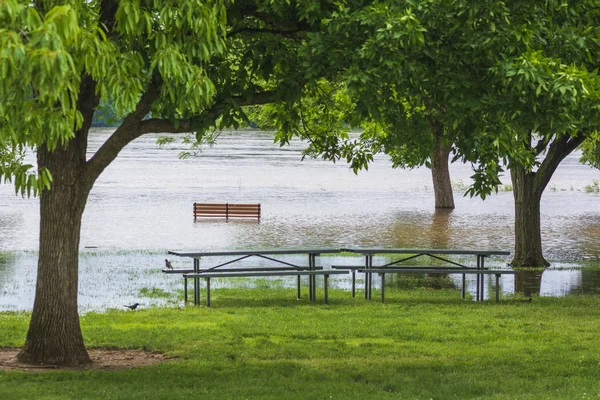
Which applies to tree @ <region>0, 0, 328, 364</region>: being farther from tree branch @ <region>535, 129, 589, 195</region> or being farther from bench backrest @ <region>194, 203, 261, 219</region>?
bench backrest @ <region>194, 203, 261, 219</region>

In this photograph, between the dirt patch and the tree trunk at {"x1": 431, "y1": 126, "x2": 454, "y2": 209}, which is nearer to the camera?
the dirt patch

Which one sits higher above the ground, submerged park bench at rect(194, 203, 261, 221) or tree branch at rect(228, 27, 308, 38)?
tree branch at rect(228, 27, 308, 38)

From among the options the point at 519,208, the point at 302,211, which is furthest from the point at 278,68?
the point at 302,211

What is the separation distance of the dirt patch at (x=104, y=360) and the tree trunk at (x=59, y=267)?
0.15 m

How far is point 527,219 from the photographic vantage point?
20.8 metres

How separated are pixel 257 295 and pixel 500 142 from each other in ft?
23.6

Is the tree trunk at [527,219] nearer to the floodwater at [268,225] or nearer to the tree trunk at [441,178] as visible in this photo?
the floodwater at [268,225]

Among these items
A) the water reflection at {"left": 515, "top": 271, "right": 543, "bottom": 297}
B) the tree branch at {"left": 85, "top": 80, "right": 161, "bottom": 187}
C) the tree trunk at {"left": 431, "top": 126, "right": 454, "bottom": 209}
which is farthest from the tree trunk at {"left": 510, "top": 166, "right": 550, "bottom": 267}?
the tree trunk at {"left": 431, "top": 126, "right": 454, "bottom": 209}

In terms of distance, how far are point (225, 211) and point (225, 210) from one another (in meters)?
0.07

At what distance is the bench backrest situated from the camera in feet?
117

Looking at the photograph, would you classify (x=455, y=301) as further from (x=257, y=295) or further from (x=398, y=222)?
(x=398, y=222)

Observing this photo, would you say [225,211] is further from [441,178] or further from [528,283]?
[528,283]

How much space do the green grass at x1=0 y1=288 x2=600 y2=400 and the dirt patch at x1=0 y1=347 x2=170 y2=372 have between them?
213mm

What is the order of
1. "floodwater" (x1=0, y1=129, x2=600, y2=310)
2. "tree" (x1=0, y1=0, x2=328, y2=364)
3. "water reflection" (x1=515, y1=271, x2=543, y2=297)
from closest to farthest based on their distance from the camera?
"tree" (x1=0, y1=0, x2=328, y2=364) → "water reflection" (x1=515, y1=271, x2=543, y2=297) → "floodwater" (x1=0, y1=129, x2=600, y2=310)
